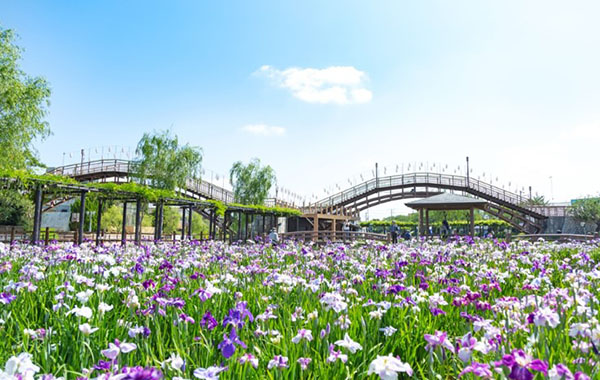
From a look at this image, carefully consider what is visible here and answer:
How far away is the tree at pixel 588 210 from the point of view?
106 feet

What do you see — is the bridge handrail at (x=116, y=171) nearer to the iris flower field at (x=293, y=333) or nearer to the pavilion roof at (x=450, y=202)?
the pavilion roof at (x=450, y=202)

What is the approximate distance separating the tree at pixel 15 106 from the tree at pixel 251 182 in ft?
A: 59.5

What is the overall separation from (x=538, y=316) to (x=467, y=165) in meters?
40.4

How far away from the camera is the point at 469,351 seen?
5.62 feet

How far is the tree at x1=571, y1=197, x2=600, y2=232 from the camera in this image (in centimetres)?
3234

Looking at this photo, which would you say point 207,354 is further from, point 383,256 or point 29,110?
point 29,110

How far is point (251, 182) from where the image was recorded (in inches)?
1366

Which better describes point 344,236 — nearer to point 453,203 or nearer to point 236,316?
point 453,203

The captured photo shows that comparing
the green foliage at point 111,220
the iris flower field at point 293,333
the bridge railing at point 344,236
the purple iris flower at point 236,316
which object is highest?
the green foliage at point 111,220

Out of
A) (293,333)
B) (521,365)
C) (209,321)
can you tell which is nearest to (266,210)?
(293,333)

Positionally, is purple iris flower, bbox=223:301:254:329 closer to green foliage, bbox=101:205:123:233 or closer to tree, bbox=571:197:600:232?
green foliage, bbox=101:205:123:233

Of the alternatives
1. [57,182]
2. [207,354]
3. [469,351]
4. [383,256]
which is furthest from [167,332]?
[57,182]

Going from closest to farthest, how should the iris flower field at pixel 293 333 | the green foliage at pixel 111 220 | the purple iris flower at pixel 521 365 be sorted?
the purple iris flower at pixel 521 365, the iris flower field at pixel 293 333, the green foliage at pixel 111 220

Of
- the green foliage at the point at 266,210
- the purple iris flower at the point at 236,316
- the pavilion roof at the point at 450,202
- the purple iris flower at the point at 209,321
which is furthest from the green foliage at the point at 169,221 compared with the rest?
the purple iris flower at the point at 236,316
